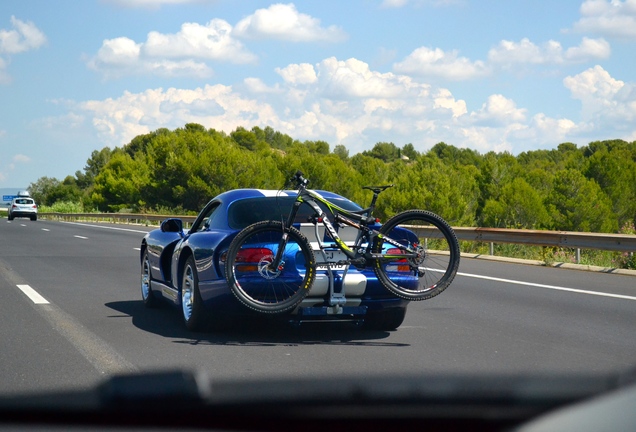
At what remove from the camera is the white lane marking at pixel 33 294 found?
1101cm

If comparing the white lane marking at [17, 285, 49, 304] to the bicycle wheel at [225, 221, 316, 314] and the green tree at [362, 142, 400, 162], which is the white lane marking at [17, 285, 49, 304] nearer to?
the bicycle wheel at [225, 221, 316, 314]

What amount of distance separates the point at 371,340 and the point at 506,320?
6.86 feet

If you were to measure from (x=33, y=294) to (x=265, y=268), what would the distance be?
5207 mm

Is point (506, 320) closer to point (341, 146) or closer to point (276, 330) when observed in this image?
point (276, 330)

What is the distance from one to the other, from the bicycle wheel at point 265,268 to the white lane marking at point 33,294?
163 inches

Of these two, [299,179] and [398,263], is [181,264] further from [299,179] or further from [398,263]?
[398,263]

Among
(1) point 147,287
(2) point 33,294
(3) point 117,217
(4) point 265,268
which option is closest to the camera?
(4) point 265,268

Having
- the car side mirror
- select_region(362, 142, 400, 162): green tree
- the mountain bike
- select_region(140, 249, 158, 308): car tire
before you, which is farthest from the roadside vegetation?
select_region(362, 142, 400, 162): green tree

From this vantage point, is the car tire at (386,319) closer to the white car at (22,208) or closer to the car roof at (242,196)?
the car roof at (242,196)

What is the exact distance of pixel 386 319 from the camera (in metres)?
8.84

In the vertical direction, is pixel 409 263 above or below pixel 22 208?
below

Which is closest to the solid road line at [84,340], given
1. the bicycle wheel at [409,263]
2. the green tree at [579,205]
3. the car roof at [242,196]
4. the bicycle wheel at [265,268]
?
the bicycle wheel at [265,268]

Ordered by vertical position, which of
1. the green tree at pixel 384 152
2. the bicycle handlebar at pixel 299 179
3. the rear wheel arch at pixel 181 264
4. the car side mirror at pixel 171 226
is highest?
the green tree at pixel 384 152

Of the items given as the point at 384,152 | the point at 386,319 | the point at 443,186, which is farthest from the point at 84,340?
the point at 384,152
